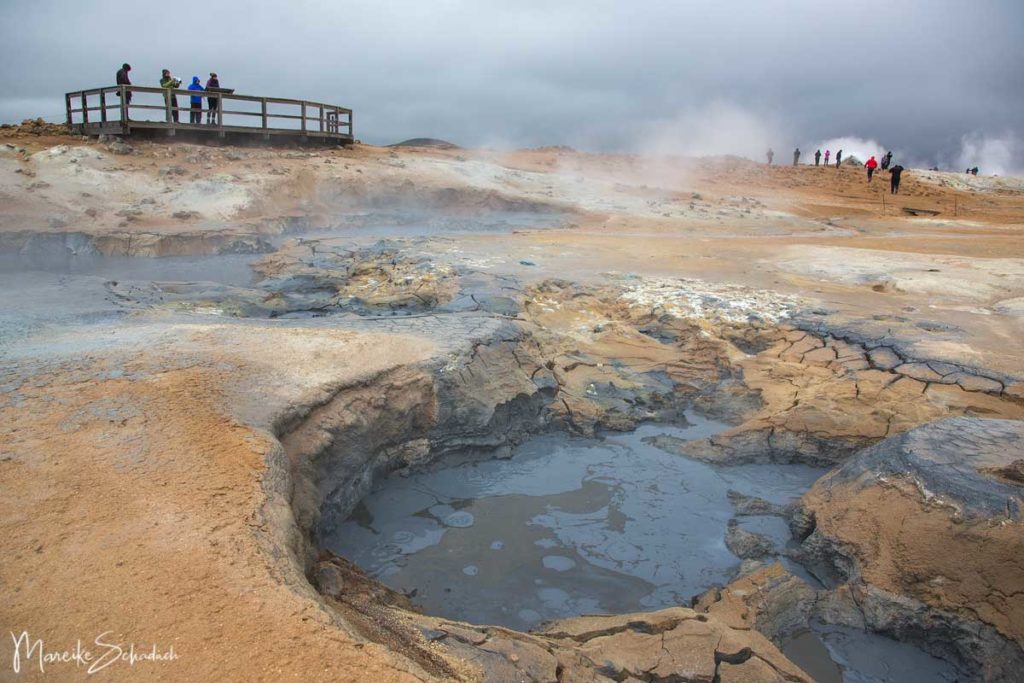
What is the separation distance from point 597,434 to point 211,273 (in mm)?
5526

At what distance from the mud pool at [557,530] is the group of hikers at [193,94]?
13450 mm

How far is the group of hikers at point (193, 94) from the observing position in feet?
48.8

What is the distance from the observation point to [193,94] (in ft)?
48.9

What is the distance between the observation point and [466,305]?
6.40m

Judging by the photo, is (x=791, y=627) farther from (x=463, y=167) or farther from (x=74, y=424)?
(x=463, y=167)

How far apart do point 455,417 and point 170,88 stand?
13.5 m

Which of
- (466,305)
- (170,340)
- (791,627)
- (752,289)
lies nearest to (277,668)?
(791,627)

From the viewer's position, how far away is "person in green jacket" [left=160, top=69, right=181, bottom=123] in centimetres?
1478

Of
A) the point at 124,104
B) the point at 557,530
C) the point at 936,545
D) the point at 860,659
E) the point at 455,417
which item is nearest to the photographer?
the point at 860,659

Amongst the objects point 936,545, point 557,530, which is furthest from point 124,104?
point 936,545

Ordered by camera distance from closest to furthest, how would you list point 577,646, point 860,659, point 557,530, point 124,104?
point 577,646
point 860,659
point 557,530
point 124,104

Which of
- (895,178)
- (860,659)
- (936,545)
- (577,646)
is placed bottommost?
(860,659)

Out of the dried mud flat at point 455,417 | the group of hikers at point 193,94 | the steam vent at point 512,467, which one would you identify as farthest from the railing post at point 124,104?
the steam vent at point 512,467

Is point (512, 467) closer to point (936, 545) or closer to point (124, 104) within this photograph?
point (936, 545)
